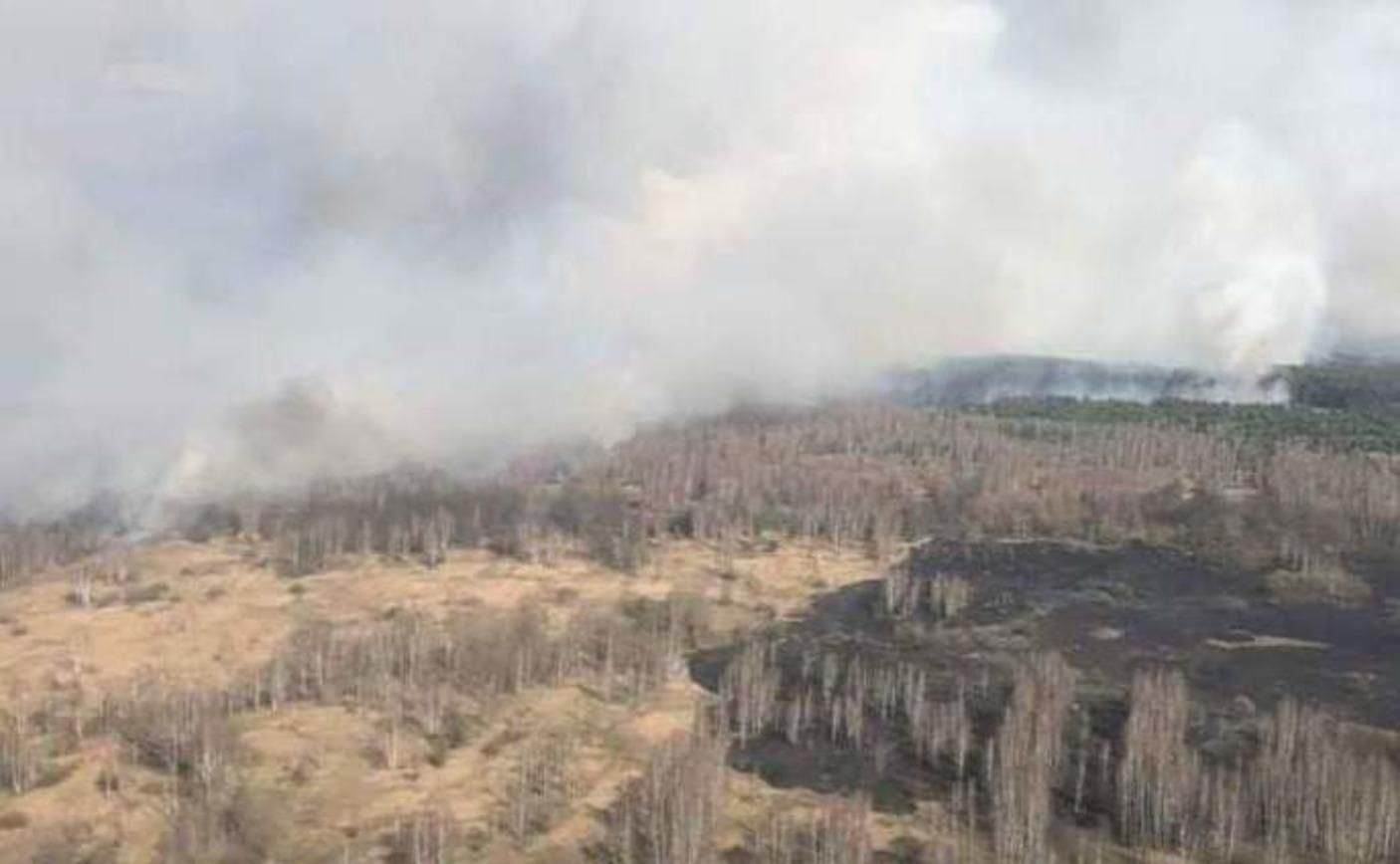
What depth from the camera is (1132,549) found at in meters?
102

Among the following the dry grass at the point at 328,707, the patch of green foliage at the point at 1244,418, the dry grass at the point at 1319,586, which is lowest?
the dry grass at the point at 328,707

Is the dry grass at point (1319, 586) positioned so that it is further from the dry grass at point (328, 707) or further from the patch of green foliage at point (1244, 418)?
the patch of green foliage at point (1244, 418)

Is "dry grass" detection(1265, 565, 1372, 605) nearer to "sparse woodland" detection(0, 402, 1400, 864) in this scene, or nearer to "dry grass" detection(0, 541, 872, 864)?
"sparse woodland" detection(0, 402, 1400, 864)

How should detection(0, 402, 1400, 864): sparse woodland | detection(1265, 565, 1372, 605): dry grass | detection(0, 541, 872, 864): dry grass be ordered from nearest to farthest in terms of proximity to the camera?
detection(0, 402, 1400, 864): sparse woodland → detection(0, 541, 872, 864): dry grass → detection(1265, 565, 1372, 605): dry grass

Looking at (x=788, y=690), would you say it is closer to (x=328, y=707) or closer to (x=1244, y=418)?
(x=328, y=707)

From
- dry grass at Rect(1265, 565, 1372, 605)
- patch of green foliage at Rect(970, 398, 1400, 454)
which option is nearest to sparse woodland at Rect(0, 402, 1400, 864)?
dry grass at Rect(1265, 565, 1372, 605)

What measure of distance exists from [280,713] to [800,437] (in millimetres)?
85198

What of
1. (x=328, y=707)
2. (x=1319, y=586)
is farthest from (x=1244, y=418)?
(x=328, y=707)

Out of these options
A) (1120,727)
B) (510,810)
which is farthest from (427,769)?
(1120,727)

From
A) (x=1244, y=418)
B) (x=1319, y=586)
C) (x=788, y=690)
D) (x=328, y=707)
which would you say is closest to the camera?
(x=328, y=707)

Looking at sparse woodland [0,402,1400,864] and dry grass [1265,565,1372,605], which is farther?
dry grass [1265,565,1372,605]

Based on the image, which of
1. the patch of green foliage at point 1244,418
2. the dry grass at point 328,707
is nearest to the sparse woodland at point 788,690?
the dry grass at point 328,707

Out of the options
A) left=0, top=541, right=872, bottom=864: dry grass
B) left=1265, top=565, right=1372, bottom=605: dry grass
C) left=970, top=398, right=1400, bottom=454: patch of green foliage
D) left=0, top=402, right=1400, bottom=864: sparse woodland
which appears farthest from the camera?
left=970, top=398, right=1400, bottom=454: patch of green foliage

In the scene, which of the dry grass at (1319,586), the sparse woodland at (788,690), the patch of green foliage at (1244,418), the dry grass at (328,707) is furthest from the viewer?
the patch of green foliage at (1244,418)
